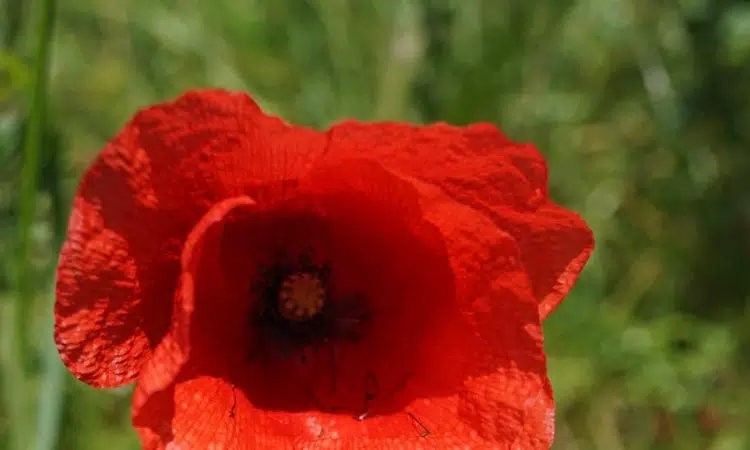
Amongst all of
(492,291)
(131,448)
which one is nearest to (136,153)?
(492,291)

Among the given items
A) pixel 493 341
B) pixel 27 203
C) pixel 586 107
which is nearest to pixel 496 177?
pixel 493 341

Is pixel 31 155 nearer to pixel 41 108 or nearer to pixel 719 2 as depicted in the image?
pixel 41 108

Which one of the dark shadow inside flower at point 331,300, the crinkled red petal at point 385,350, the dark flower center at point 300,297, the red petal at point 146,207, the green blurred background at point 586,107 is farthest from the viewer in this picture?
the green blurred background at point 586,107

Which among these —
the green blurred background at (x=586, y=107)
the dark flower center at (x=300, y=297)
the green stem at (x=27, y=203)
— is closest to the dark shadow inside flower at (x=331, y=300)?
the dark flower center at (x=300, y=297)

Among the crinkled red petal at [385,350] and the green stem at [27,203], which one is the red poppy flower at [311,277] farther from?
the green stem at [27,203]

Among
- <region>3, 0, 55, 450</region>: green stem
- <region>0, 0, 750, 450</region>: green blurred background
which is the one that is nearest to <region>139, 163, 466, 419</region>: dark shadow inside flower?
<region>3, 0, 55, 450</region>: green stem

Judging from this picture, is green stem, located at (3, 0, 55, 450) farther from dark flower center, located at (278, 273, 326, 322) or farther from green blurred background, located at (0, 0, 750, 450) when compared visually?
green blurred background, located at (0, 0, 750, 450)

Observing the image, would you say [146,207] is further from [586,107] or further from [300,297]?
[586,107]
